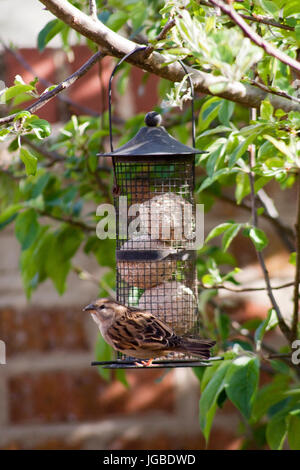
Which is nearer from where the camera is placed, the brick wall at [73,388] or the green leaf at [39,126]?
the green leaf at [39,126]

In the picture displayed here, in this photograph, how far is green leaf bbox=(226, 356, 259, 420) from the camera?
1.34m

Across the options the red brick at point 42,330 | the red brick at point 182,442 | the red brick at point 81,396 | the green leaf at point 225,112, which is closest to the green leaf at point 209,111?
the green leaf at point 225,112

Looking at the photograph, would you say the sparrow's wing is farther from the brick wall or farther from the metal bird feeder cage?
the brick wall

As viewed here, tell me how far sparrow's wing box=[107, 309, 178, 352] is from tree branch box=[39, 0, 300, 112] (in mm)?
442

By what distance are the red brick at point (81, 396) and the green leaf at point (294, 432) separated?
0.90 metres

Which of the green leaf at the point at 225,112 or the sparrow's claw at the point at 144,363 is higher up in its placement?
the green leaf at the point at 225,112

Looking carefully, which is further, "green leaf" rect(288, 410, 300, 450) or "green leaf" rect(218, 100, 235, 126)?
"green leaf" rect(288, 410, 300, 450)

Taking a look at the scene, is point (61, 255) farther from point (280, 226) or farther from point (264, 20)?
point (264, 20)

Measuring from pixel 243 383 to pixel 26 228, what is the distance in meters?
0.73

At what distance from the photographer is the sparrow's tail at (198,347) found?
4.32 feet

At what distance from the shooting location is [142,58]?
3.83 ft

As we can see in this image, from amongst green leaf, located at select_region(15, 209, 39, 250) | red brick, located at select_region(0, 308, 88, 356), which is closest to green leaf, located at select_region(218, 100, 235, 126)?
green leaf, located at select_region(15, 209, 39, 250)
